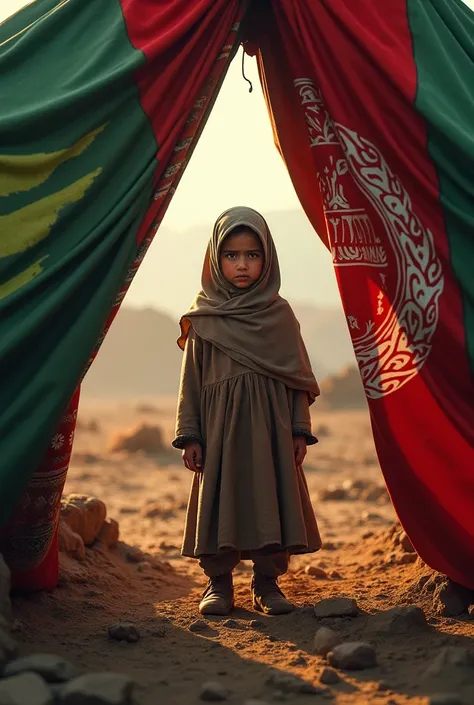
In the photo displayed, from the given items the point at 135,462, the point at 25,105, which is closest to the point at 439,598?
the point at 25,105

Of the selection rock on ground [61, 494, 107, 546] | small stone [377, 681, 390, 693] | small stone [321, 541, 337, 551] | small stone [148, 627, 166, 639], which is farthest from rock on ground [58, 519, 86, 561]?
small stone [377, 681, 390, 693]

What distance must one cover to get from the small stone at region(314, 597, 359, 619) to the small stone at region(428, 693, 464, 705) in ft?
3.52

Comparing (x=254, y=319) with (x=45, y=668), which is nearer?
(x=45, y=668)

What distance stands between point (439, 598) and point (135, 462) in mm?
8126

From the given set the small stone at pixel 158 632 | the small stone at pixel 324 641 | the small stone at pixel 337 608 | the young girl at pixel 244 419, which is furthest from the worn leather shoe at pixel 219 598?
the small stone at pixel 324 641

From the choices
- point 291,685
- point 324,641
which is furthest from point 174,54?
point 291,685

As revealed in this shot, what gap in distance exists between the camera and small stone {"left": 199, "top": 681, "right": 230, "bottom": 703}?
8.61ft

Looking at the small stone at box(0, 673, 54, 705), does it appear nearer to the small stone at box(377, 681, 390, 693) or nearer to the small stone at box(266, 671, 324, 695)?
the small stone at box(266, 671, 324, 695)

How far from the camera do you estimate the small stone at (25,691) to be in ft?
7.82

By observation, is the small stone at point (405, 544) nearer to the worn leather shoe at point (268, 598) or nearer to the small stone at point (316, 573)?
the small stone at point (316, 573)

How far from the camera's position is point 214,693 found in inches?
103

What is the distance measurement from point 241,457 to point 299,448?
0.89 feet

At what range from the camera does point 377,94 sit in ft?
12.1

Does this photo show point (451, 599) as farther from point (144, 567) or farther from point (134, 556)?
point (134, 556)
